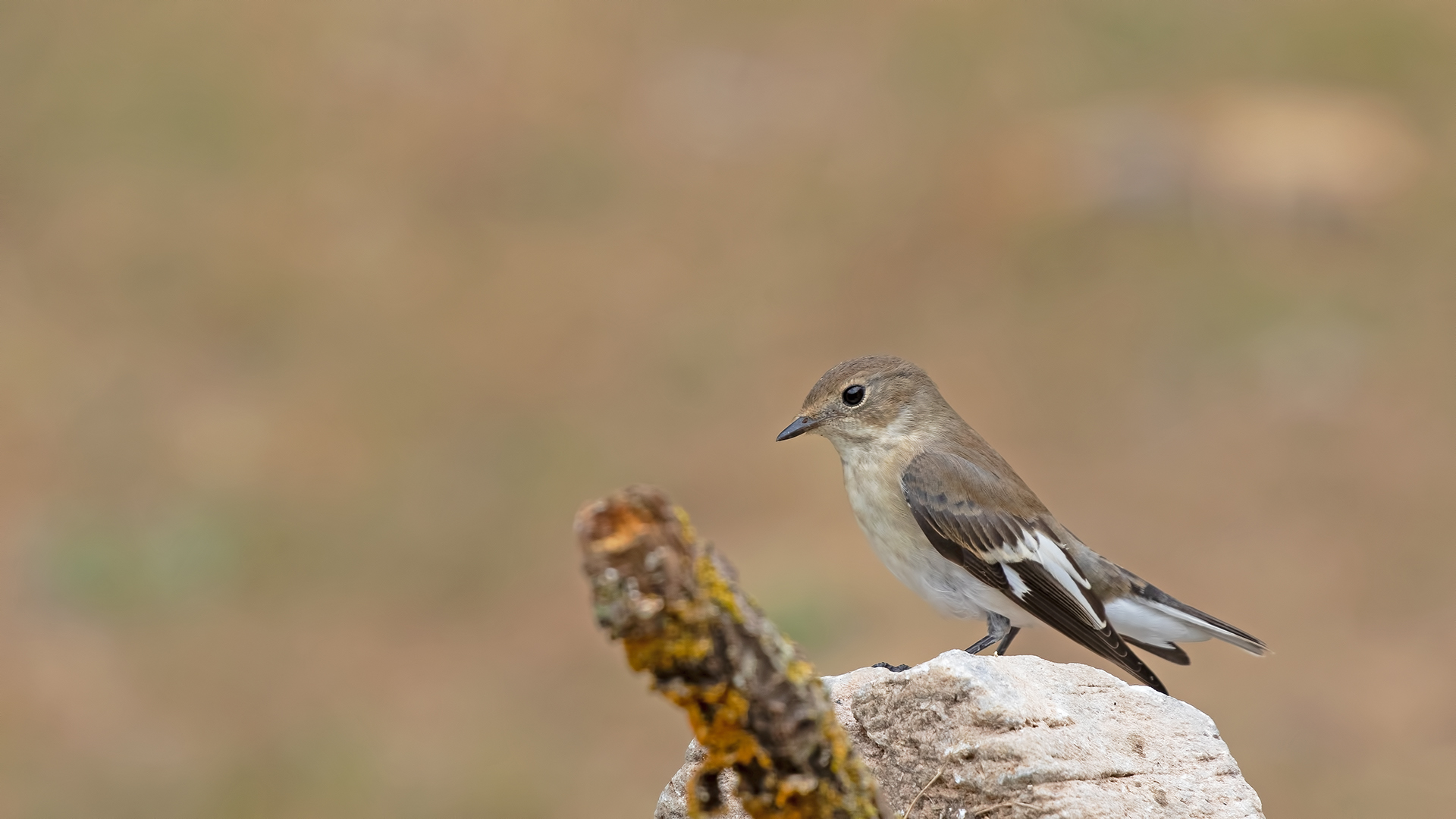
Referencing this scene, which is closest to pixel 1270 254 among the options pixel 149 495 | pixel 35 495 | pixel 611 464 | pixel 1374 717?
pixel 1374 717

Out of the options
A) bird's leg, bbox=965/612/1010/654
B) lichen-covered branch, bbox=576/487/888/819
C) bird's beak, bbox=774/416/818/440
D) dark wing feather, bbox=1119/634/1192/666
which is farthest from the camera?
dark wing feather, bbox=1119/634/1192/666

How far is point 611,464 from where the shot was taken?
20031mm

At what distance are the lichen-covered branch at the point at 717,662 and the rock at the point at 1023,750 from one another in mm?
1363

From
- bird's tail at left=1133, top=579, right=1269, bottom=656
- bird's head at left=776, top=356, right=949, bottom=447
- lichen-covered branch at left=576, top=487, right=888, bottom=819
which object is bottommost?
lichen-covered branch at left=576, top=487, right=888, bottom=819

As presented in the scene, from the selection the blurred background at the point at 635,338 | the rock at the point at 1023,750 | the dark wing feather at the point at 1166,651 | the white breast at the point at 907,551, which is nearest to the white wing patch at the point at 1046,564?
the white breast at the point at 907,551

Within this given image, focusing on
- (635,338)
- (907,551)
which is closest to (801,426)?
(907,551)

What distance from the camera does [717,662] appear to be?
118 inches

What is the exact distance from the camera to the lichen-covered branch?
9.14 feet

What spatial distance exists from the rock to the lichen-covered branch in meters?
1.36

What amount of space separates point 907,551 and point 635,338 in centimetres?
1635

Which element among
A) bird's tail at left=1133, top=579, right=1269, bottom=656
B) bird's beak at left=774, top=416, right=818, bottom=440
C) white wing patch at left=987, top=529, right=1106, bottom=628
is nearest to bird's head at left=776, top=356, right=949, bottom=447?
bird's beak at left=774, top=416, right=818, bottom=440

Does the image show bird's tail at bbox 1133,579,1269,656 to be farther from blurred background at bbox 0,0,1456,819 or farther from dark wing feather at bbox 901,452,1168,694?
blurred background at bbox 0,0,1456,819

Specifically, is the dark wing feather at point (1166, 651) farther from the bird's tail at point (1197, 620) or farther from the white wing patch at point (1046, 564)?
the white wing patch at point (1046, 564)

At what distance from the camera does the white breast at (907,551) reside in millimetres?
7035
